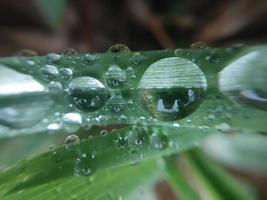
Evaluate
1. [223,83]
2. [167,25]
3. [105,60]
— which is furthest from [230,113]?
[167,25]

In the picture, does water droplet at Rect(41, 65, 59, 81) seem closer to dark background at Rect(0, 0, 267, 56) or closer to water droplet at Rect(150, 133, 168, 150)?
water droplet at Rect(150, 133, 168, 150)

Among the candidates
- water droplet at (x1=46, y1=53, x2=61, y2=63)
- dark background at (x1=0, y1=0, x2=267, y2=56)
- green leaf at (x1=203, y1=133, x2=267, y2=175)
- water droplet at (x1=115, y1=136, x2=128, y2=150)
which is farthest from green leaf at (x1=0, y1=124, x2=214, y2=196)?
dark background at (x1=0, y1=0, x2=267, y2=56)

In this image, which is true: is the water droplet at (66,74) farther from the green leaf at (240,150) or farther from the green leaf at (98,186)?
the green leaf at (240,150)

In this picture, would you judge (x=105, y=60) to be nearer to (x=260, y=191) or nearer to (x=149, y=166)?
(x=149, y=166)

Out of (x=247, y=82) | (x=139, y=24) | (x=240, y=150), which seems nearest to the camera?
(x=247, y=82)

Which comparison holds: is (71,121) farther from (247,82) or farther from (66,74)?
(247,82)

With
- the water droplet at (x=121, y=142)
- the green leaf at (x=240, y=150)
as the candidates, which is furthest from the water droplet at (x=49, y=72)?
the green leaf at (x=240, y=150)

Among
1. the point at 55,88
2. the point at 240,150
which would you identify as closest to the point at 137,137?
the point at 55,88
